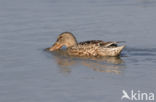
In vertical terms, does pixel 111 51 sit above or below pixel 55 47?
below

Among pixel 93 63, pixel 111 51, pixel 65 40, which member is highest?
pixel 65 40

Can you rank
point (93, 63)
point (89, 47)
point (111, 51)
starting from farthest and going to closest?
point (89, 47), point (111, 51), point (93, 63)

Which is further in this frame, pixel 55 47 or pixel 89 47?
pixel 55 47

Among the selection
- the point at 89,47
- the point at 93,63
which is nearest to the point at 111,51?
the point at 89,47

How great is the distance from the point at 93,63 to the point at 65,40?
6.47 feet

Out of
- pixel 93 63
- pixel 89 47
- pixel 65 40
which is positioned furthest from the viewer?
pixel 65 40

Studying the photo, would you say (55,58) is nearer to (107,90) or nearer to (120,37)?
(120,37)

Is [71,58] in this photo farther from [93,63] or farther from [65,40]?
[65,40]

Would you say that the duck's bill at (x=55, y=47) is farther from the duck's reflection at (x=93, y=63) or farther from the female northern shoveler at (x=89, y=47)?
the duck's reflection at (x=93, y=63)

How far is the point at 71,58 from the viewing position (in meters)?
11.3

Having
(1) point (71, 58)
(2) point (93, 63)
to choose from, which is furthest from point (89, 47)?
(2) point (93, 63)

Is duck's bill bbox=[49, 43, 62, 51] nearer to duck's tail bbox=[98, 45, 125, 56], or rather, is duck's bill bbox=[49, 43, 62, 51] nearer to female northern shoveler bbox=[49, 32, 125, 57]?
female northern shoveler bbox=[49, 32, 125, 57]

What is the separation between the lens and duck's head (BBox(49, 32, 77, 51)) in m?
12.2

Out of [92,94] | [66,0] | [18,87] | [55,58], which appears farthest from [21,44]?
[66,0]
